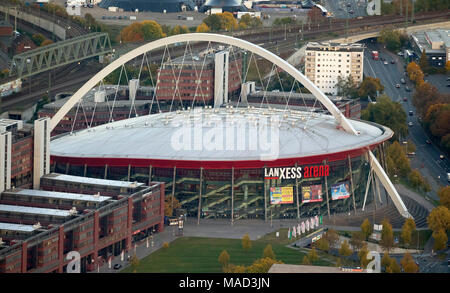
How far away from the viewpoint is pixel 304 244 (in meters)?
101

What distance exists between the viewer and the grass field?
94.3m

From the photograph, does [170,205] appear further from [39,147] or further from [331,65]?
[331,65]

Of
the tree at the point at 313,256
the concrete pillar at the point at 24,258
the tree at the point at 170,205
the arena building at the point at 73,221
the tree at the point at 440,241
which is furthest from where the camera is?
the tree at the point at 170,205

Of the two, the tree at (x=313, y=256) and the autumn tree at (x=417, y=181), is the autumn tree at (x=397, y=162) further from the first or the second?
the tree at (x=313, y=256)

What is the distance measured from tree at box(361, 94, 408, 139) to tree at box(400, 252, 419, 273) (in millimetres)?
50104

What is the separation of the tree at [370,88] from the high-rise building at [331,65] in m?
3.20

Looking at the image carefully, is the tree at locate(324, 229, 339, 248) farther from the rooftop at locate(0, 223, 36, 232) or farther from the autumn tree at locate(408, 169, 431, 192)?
the rooftop at locate(0, 223, 36, 232)

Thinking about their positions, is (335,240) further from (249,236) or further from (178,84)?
(178,84)

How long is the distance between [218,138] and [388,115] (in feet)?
123

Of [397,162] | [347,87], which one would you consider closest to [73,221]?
[397,162]

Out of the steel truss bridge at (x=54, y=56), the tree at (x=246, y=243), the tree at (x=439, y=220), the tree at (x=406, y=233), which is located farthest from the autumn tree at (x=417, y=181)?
the steel truss bridge at (x=54, y=56)

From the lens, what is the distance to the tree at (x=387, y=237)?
3964 inches

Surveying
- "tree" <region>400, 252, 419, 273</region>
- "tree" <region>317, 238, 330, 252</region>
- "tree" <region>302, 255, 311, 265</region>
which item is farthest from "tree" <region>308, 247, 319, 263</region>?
"tree" <region>400, 252, 419, 273</region>

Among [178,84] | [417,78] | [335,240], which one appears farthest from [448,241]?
[417,78]
